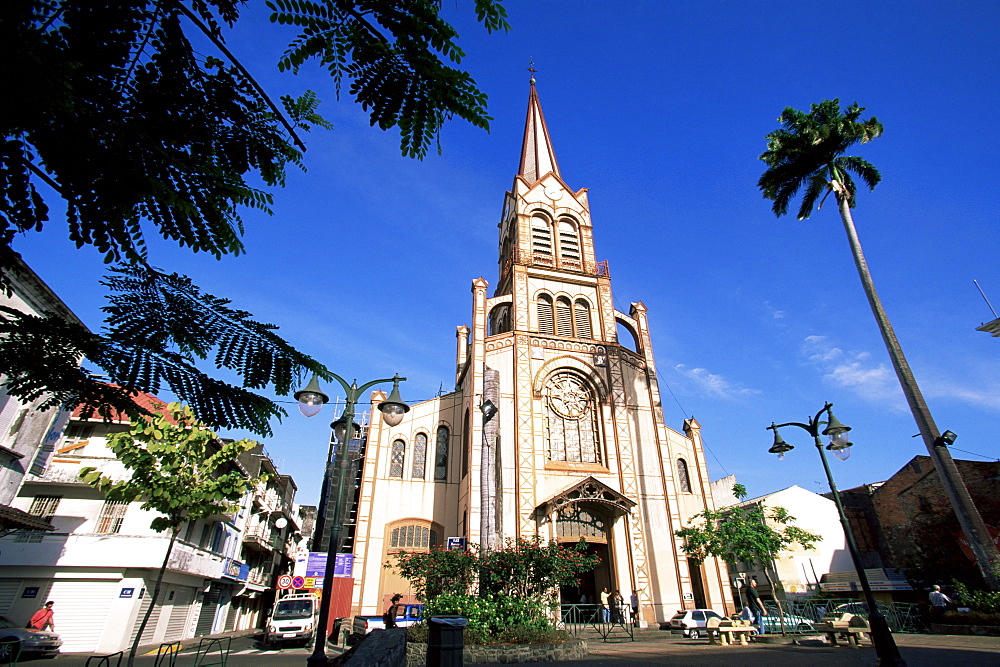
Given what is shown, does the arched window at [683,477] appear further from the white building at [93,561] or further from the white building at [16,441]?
the white building at [16,441]

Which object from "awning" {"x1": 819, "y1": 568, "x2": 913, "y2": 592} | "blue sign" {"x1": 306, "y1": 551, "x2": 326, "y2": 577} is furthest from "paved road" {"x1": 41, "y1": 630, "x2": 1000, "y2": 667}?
"awning" {"x1": 819, "y1": 568, "x2": 913, "y2": 592}

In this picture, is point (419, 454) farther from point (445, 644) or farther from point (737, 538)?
point (445, 644)

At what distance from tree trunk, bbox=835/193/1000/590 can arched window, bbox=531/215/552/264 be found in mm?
15442

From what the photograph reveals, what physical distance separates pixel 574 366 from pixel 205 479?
62.5ft

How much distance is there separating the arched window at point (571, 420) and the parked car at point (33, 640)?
18526 mm

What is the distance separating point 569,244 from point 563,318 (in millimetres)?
6371

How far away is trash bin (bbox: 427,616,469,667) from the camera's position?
16.8ft

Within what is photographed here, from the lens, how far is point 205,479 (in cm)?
1167

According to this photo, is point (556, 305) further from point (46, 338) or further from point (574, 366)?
point (46, 338)

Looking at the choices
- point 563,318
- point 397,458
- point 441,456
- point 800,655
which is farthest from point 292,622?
point 563,318

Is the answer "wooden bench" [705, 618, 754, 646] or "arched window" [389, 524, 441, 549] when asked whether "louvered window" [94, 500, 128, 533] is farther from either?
"wooden bench" [705, 618, 754, 646]

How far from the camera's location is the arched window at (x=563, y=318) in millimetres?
29059

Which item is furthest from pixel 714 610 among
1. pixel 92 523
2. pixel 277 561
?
pixel 277 561

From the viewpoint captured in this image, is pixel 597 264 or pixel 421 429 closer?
pixel 421 429
